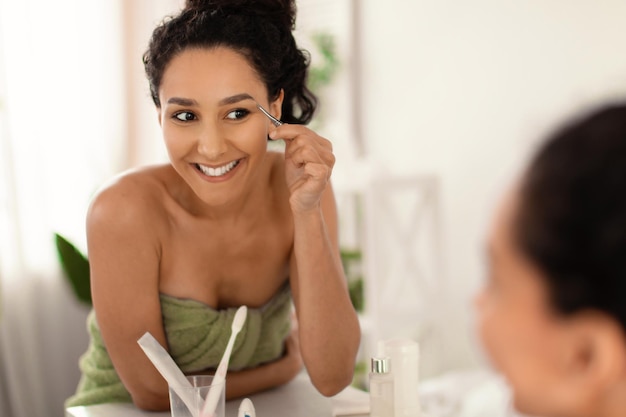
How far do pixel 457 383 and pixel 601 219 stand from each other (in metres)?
1.84

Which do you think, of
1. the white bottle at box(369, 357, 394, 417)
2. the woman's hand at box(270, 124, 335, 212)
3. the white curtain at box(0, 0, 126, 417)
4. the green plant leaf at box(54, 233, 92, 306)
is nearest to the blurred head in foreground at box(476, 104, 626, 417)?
the white bottle at box(369, 357, 394, 417)

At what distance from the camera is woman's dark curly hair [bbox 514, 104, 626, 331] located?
533mm

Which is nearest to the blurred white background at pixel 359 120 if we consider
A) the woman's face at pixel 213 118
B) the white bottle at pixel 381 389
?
the woman's face at pixel 213 118

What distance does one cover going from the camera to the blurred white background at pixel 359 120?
7.72 feet

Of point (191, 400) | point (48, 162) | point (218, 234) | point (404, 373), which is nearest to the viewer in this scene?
point (191, 400)

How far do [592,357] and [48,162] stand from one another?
221cm

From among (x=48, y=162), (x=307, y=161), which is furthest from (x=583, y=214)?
(x=48, y=162)

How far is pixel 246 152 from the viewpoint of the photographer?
120cm

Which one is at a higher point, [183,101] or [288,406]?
[183,101]

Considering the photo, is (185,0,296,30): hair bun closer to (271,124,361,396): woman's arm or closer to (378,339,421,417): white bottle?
(271,124,361,396): woman's arm

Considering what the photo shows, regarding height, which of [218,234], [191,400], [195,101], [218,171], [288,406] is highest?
[195,101]

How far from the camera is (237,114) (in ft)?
3.87

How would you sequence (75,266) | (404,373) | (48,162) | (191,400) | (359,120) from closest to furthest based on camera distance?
1. (191,400)
2. (404,373)
3. (75,266)
4. (48,162)
5. (359,120)

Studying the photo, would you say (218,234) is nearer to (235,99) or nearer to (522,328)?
(235,99)
